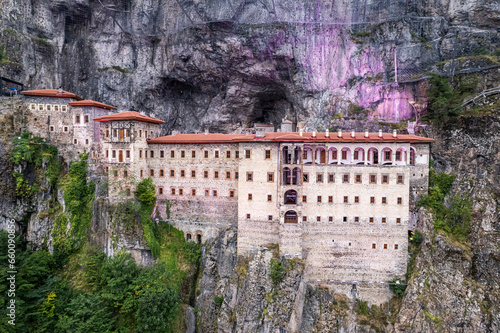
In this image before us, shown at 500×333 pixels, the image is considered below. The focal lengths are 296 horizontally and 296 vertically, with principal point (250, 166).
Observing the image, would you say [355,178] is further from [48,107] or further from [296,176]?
[48,107]

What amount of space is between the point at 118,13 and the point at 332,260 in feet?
128

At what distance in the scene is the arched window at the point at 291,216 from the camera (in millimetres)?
26256

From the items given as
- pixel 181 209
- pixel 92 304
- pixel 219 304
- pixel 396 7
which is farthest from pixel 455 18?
pixel 92 304

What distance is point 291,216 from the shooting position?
2666 cm

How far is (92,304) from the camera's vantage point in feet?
81.4

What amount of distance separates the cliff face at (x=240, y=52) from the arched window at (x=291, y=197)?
10056mm

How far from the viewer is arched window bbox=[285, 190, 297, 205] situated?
26969 millimetres

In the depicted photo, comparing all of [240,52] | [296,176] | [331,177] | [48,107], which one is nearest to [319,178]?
[331,177]

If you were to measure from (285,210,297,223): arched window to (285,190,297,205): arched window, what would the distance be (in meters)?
0.82

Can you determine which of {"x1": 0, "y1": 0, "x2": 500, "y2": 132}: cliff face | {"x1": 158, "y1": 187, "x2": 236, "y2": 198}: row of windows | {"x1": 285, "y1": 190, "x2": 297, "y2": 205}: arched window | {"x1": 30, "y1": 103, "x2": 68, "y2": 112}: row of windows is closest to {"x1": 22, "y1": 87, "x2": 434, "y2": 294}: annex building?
{"x1": 285, "y1": 190, "x2": 297, "y2": 205}: arched window

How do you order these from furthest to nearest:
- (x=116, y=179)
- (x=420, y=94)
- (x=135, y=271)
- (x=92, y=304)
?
(x=420, y=94) < (x=116, y=179) < (x=135, y=271) < (x=92, y=304)

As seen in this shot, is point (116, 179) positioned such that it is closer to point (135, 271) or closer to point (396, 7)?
point (135, 271)

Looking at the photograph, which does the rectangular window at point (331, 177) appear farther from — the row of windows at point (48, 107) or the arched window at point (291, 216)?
the row of windows at point (48, 107)

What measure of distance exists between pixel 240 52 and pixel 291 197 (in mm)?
18720
